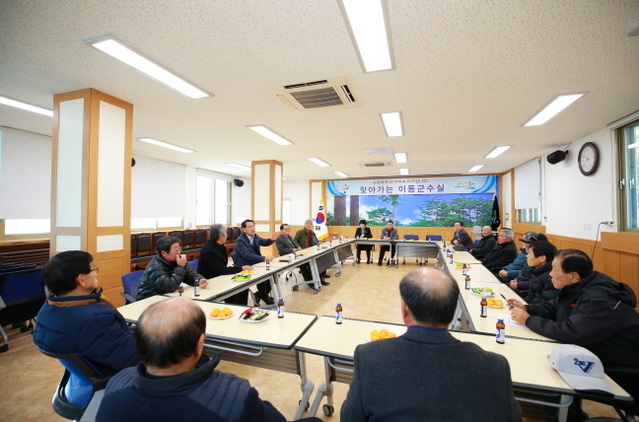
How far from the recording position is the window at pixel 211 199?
30.2ft

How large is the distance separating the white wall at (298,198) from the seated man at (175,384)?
11019mm

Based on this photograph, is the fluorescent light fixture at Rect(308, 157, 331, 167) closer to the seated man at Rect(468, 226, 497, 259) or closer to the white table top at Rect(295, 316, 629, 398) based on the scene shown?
the seated man at Rect(468, 226, 497, 259)

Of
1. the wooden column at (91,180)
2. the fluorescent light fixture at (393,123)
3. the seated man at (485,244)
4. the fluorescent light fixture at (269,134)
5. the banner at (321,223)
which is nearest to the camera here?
the wooden column at (91,180)

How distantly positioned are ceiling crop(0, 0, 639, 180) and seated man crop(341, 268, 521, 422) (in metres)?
2.12

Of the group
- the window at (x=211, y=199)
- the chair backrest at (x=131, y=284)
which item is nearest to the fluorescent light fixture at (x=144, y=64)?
the chair backrest at (x=131, y=284)

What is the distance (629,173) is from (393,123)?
11.9 ft

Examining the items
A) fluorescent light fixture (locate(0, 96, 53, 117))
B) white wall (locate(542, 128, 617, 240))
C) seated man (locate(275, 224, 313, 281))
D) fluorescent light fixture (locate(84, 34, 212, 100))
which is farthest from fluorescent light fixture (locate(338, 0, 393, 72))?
white wall (locate(542, 128, 617, 240))

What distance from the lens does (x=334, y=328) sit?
181 centimetres

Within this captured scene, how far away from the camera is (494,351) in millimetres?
1546

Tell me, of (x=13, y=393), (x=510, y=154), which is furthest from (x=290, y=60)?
(x=510, y=154)

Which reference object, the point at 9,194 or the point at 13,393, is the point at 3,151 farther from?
the point at 13,393

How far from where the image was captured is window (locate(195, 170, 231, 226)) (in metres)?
9.20

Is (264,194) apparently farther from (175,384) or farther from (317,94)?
(175,384)

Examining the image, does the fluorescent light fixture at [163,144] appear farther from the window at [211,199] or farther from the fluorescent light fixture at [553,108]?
the fluorescent light fixture at [553,108]
